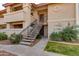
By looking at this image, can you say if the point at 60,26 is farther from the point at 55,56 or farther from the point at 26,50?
the point at 26,50

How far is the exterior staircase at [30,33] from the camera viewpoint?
86.6 inches

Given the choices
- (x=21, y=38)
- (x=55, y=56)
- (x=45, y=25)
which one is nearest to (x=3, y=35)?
(x=21, y=38)

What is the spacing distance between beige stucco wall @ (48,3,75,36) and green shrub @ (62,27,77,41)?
2.9 inches

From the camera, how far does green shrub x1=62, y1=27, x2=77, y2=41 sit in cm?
212

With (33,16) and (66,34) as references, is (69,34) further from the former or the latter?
(33,16)

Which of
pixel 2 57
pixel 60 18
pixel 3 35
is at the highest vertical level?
pixel 60 18

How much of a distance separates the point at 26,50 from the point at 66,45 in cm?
51

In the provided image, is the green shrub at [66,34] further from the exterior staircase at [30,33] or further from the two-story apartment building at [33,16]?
the exterior staircase at [30,33]

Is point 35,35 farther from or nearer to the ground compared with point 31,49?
farther from the ground

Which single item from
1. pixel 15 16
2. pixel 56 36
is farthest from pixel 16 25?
pixel 56 36

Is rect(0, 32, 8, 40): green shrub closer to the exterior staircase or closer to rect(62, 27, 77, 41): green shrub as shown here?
the exterior staircase

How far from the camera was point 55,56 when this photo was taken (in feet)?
7.10

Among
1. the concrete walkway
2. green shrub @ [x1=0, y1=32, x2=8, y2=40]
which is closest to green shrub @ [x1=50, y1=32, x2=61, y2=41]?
the concrete walkway

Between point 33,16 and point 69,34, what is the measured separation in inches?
20.5
